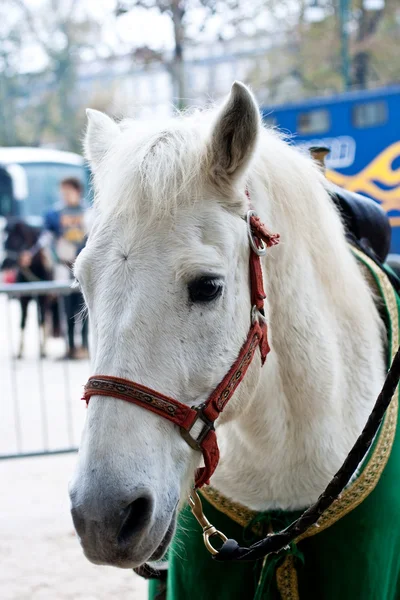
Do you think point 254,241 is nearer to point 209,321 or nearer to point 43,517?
point 209,321

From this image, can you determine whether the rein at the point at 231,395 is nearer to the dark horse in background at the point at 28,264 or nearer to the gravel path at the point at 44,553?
the gravel path at the point at 44,553

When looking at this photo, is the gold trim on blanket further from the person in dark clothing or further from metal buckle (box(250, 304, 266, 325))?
the person in dark clothing

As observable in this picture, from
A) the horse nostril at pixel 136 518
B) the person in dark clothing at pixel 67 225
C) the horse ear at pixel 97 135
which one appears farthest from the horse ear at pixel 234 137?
the person in dark clothing at pixel 67 225

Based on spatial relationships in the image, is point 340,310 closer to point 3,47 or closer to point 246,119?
point 246,119

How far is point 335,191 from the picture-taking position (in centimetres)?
250

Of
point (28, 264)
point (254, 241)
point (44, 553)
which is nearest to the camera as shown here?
point (254, 241)

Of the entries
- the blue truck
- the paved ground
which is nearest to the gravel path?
the paved ground

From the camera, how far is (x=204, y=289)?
5.34ft

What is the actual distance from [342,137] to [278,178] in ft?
35.9

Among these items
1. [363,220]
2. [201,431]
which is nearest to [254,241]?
[201,431]

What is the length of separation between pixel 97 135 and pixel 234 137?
58cm

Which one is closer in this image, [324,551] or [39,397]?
[324,551]

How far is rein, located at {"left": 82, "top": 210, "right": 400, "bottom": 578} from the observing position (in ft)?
5.10

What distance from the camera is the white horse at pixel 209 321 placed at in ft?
5.02
